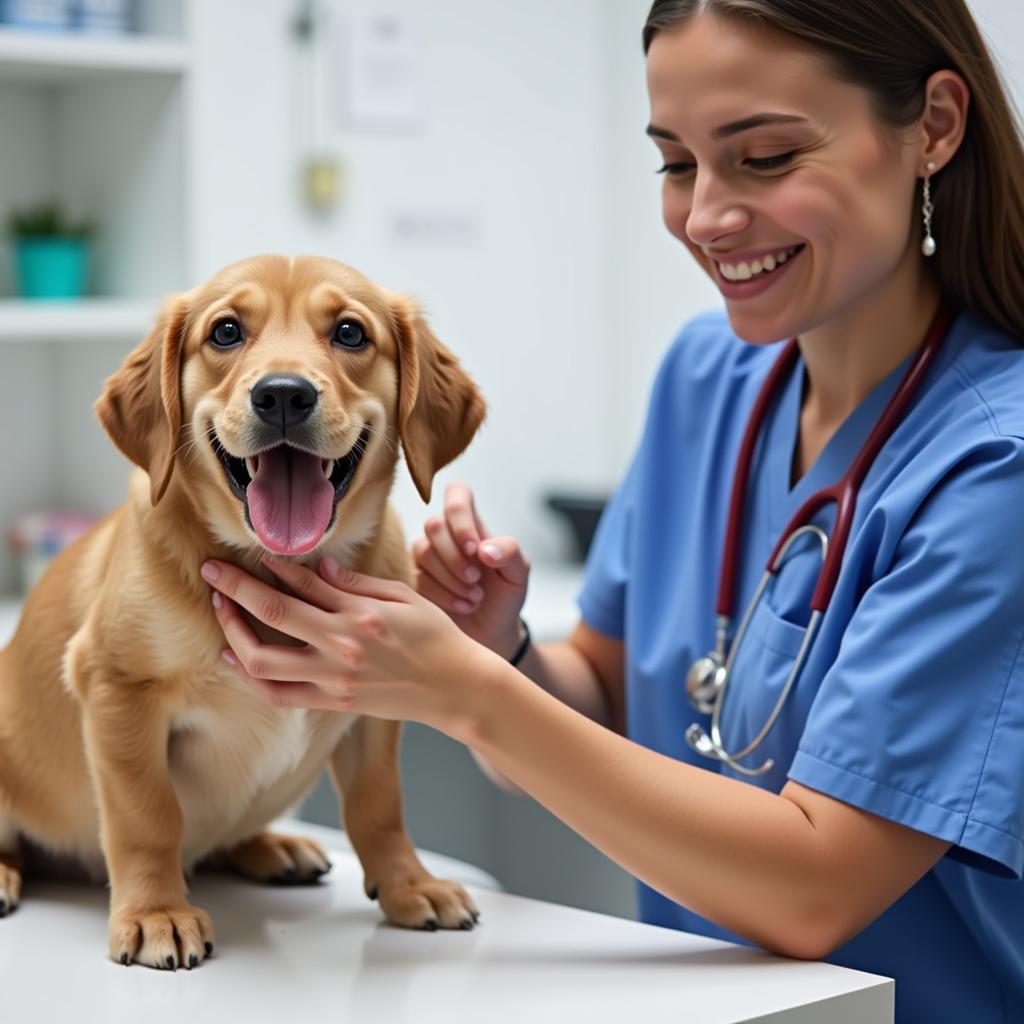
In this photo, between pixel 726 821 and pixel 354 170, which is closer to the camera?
pixel 726 821

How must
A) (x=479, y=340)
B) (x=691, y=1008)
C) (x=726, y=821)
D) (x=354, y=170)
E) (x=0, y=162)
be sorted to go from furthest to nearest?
(x=479, y=340), (x=354, y=170), (x=0, y=162), (x=726, y=821), (x=691, y=1008)

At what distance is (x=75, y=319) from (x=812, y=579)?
4.71 feet

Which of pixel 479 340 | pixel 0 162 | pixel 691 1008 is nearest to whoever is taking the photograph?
pixel 691 1008

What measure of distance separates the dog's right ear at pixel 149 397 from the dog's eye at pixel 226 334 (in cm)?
4

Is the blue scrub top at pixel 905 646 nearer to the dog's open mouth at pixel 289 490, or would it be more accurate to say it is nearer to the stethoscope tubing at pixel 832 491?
the stethoscope tubing at pixel 832 491

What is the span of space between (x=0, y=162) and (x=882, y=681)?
1.97 meters

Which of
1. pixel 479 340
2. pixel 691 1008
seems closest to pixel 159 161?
pixel 479 340

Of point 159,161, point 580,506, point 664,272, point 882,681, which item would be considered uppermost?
point 159,161

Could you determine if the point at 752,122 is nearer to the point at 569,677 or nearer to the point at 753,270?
the point at 753,270

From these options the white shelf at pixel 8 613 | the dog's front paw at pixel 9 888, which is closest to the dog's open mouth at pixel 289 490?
the dog's front paw at pixel 9 888

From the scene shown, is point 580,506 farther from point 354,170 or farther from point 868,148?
point 868,148

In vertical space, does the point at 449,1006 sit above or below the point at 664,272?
below

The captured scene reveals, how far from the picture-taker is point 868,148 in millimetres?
1188

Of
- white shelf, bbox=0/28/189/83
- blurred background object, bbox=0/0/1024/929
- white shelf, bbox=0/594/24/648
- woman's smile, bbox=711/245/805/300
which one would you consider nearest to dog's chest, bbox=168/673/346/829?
woman's smile, bbox=711/245/805/300
